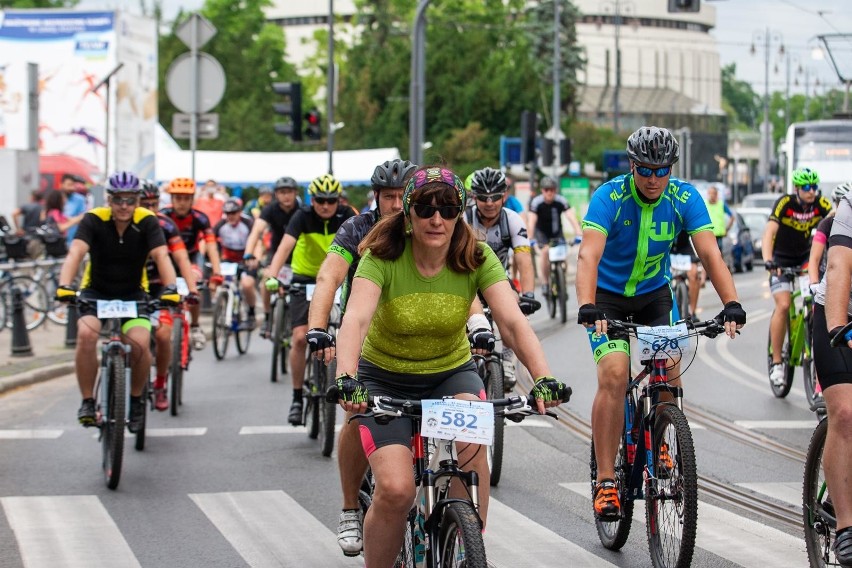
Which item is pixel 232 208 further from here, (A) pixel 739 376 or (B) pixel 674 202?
(B) pixel 674 202

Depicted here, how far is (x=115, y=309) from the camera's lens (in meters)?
9.64

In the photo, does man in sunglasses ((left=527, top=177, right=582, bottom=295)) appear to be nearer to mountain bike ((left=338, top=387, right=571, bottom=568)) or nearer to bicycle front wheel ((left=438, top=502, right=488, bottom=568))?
mountain bike ((left=338, top=387, right=571, bottom=568))

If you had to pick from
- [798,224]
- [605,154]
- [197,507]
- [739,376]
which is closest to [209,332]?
[739,376]

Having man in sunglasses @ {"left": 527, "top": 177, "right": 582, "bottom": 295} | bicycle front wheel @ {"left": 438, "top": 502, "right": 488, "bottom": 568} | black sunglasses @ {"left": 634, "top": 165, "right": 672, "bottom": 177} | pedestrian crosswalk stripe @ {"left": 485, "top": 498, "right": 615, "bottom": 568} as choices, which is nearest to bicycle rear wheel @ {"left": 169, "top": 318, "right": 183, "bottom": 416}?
pedestrian crosswalk stripe @ {"left": 485, "top": 498, "right": 615, "bottom": 568}

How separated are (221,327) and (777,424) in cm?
719

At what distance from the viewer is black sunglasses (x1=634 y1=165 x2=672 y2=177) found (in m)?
6.84

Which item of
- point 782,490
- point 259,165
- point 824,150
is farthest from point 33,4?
point 782,490

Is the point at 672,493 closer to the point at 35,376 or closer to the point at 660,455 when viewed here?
the point at 660,455

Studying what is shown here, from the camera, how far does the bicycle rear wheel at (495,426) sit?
29.0 feet

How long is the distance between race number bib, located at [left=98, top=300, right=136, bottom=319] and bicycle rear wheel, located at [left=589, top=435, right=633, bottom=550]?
12.1 feet

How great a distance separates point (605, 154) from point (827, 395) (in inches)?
2042

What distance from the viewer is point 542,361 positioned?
532 centimetres

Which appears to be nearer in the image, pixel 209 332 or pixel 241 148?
pixel 209 332

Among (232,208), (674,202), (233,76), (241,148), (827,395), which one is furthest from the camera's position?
(233,76)
